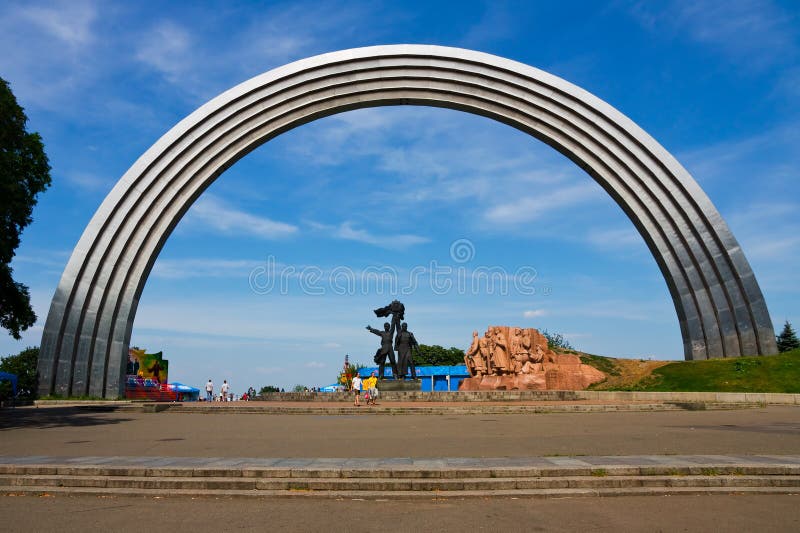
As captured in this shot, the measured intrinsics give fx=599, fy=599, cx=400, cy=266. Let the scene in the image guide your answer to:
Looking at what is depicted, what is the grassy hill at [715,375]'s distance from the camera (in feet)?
79.6

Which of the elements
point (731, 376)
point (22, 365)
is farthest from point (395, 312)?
point (22, 365)

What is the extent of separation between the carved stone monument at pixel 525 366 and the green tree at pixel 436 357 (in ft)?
160

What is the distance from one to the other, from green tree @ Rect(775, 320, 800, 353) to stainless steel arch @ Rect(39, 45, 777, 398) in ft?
49.8

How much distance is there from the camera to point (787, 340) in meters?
42.5

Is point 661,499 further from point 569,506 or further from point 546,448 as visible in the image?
point 546,448

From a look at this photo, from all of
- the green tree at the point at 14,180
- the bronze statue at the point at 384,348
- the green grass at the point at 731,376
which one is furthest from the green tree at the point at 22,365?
the green grass at the point at 731,376

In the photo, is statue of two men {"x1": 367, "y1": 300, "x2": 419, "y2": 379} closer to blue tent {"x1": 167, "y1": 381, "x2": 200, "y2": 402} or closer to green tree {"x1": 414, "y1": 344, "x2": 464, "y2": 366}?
blue tent {"x1": 167, "y1": 381, "x2": 200, "y2": 402}

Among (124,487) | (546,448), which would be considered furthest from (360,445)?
(124,487)

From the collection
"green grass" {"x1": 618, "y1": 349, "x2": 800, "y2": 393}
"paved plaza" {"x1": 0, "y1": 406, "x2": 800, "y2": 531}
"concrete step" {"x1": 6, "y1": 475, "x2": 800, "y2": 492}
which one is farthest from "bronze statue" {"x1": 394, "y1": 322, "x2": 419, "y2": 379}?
"concrete step" {"x1": 6, "y1": 475, "x2": 800, "y2": 492}

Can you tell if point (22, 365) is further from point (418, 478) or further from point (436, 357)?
point (418, 478)

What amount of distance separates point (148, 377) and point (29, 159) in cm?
2336

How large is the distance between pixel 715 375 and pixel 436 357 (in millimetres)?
55293


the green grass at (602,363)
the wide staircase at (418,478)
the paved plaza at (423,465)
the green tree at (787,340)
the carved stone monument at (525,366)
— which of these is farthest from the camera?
the green tree at (787,340)

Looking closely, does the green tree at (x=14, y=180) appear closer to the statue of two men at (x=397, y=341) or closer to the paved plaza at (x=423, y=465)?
the paved plaza at (x=423, y=465)
